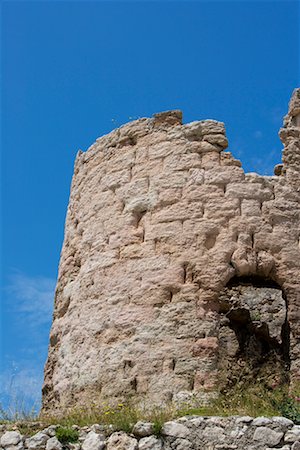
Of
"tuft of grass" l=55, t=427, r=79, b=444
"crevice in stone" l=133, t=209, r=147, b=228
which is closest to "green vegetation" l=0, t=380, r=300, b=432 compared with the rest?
"tuft of grass" l=55, t=427, r=79, b=444

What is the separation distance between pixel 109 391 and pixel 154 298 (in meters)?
1.23

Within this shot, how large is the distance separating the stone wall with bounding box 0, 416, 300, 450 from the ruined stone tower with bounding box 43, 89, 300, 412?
1089mm

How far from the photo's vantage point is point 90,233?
38.0 ft

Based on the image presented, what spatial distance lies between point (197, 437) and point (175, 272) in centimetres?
246

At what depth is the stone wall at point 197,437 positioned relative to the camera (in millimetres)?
8375

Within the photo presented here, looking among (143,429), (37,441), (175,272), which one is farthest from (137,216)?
(37,441)

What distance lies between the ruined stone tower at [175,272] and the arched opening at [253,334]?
2 cm

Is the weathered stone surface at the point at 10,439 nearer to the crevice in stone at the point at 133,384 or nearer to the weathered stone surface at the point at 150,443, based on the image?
the weathered stone surface at the point at 150,443

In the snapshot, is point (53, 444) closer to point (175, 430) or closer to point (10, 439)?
point (10, 439)

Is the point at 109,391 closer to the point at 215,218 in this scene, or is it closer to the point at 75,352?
the point at 75,352

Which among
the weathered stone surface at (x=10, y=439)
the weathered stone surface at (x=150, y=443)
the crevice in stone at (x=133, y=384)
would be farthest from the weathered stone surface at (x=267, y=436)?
the weathered stone surface at (x=10, y=439)

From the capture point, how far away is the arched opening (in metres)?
10.3

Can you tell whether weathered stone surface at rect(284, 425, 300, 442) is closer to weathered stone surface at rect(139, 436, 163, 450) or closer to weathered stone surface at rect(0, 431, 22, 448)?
weathered stone surface at rect(139, 436, 163, 450)

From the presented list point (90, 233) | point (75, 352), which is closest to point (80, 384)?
point (75, 352)
